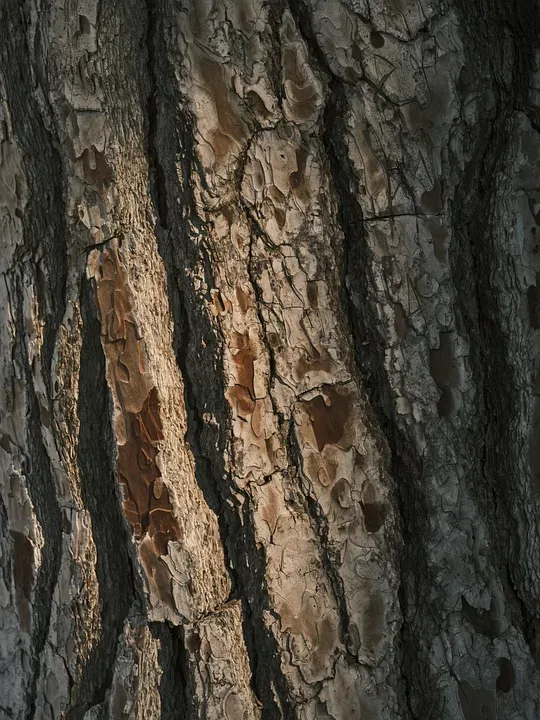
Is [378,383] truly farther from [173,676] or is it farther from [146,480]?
[173,676]

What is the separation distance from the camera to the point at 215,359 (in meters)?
0.94

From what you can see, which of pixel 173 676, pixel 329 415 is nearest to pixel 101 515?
pixel 173 676

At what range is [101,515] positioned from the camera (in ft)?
3.31

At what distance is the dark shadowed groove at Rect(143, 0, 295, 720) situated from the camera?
0.93 meters

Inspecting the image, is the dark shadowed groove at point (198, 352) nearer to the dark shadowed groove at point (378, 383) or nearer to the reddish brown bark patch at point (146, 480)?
the reddish brown bark patch at point (146, 480)

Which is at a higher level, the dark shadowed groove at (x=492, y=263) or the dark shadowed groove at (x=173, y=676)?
the dark shadowed groove at (x=492, y=263)

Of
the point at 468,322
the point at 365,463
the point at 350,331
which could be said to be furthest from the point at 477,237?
the point at 365,463

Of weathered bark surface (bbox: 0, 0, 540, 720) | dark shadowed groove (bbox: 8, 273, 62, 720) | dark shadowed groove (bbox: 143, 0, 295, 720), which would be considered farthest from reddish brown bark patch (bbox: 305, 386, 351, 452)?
dark shadowed groove (bbox: 8, 273, 62, 720)

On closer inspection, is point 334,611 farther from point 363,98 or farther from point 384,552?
point 363,98

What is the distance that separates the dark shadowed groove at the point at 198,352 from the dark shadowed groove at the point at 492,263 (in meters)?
0.34

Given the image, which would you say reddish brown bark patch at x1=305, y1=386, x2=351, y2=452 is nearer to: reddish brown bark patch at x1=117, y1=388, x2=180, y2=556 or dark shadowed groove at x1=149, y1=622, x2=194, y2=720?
reddish brown bark patch at x1=117, y1=388, x2=180, y2=556

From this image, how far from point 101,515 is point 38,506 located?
5.4 inches

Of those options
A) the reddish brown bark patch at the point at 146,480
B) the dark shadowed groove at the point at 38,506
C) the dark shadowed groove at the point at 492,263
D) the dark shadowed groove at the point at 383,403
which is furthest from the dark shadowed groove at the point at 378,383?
the dark shadowed groove at the point at 38,506

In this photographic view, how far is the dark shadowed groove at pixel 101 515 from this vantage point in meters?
0.98
